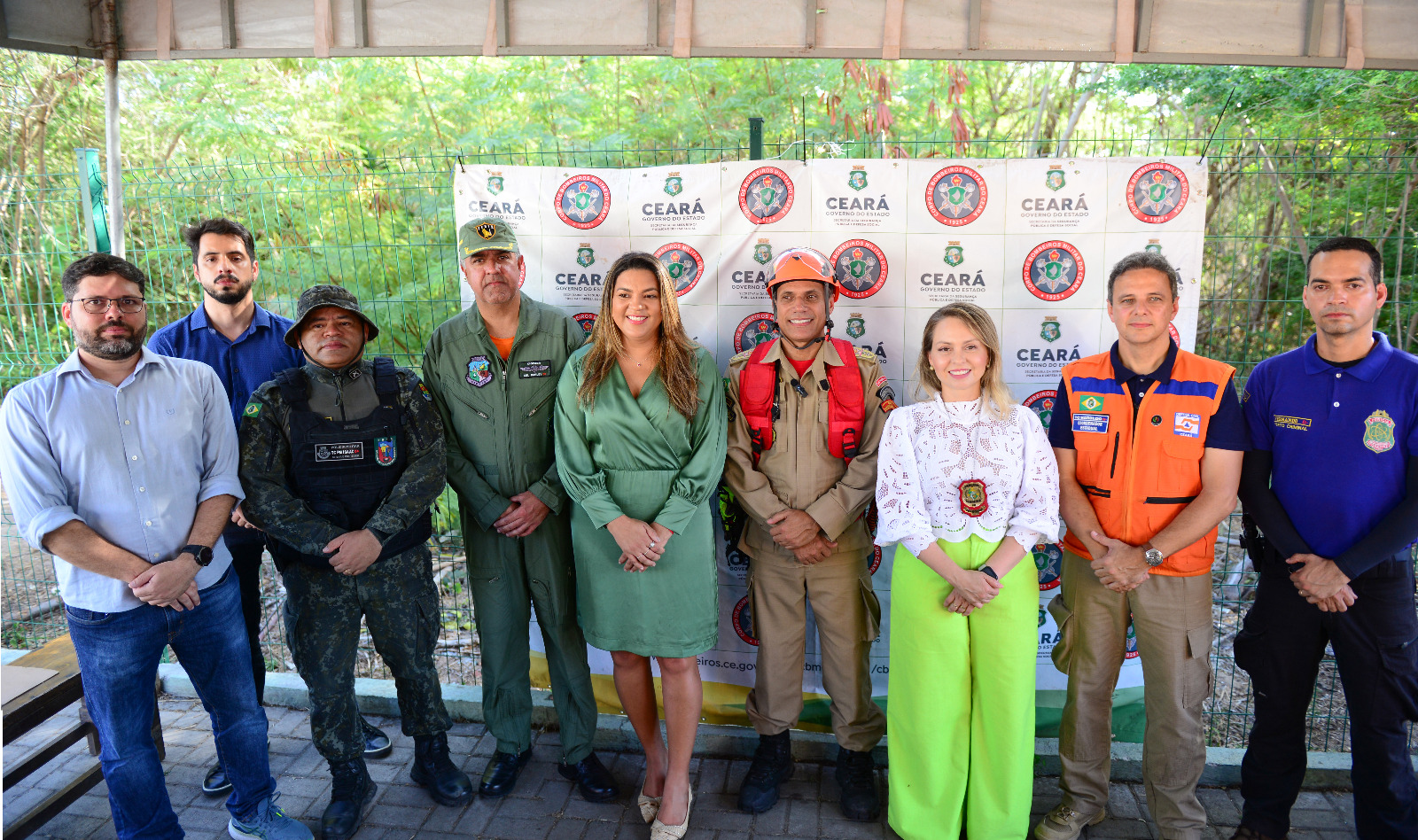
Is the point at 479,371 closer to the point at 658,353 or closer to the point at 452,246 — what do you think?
the point at 658,353

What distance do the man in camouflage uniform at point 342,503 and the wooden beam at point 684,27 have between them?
1988mm

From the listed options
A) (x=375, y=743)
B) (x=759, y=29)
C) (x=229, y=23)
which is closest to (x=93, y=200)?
(x=229, y=23)

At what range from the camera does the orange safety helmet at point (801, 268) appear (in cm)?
331

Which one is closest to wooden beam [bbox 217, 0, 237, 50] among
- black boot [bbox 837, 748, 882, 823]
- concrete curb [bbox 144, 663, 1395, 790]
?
concrete curb [bbox 144, 663, 1395, 790]

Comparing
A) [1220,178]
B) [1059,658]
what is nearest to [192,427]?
[1059,658]

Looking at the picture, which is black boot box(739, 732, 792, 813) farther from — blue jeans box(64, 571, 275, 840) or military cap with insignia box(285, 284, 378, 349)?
military cap with insignia box(285, 284, 378, 349)

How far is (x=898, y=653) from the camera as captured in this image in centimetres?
304

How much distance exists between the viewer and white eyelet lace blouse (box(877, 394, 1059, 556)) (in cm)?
287

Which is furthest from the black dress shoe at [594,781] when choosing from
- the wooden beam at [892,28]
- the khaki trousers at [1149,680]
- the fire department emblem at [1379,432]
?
the wooden beam at [892,28]

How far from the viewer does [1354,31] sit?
3.53 meters

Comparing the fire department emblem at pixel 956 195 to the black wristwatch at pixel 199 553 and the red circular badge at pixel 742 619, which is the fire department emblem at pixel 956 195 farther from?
the black wristwatch at pixel 199 553

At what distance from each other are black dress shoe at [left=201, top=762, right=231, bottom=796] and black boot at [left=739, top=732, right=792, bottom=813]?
7.76 feet

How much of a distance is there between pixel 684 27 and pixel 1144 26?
215cm

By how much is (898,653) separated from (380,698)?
111 inches
